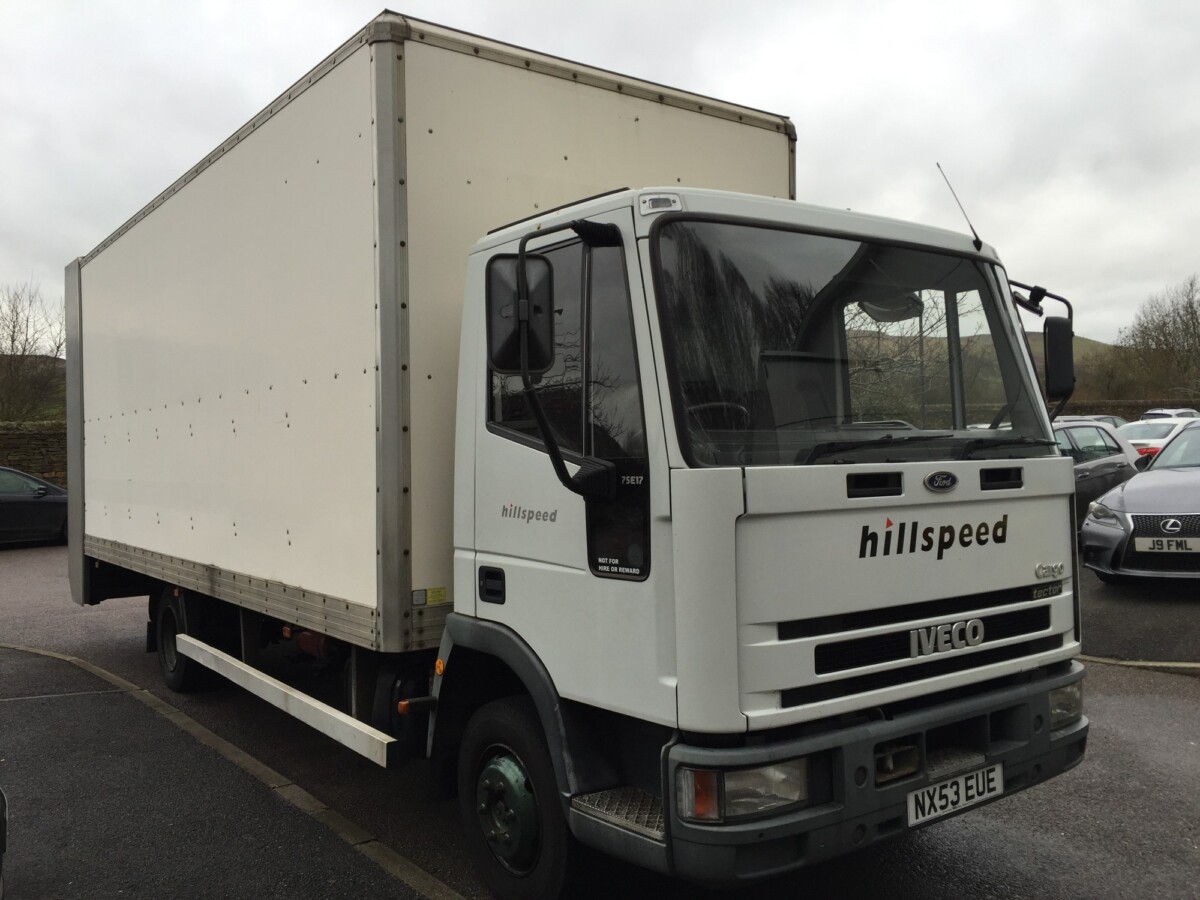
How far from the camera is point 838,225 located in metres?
3.52

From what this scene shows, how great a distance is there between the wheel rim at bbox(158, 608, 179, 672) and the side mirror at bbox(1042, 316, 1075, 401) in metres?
5.85

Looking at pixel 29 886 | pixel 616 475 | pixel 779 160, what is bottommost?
pixel 29 886

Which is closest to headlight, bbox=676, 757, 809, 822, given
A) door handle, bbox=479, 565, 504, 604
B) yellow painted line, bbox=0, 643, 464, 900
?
door handle, bbox=479, 565, 504, 604

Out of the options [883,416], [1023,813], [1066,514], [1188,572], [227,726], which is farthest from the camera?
[1188,572]

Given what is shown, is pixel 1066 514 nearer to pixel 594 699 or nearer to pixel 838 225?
pixel 838 225

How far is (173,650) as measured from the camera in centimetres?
723

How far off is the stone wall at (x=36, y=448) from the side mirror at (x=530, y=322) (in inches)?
883

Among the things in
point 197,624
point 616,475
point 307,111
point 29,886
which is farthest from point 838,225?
point 197,624

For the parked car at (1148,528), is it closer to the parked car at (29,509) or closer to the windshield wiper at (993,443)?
the windshield wiper at (993,443)

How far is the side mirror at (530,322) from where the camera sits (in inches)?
121

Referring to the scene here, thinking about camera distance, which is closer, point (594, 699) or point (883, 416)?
point (594, 699)

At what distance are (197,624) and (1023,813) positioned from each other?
4994 millimetres

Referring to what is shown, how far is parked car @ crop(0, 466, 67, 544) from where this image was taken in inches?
664

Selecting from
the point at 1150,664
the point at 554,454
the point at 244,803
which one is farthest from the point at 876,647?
the point at 1150,664
